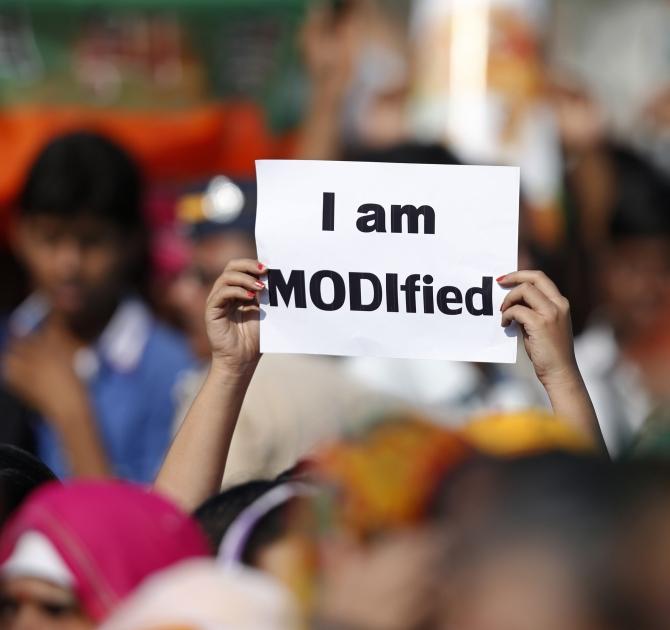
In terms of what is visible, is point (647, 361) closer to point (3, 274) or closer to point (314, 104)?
point (314, 104)

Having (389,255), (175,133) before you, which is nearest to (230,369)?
(389,255)

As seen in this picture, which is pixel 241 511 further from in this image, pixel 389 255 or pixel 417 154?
pixel 417 154

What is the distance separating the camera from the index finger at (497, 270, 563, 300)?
245 cm

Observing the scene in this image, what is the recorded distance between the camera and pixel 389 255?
2.48 meters

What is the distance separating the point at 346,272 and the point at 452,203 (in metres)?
0.22

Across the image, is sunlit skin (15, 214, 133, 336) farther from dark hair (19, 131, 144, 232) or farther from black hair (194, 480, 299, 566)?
black hair (194, 480, 299, 566)

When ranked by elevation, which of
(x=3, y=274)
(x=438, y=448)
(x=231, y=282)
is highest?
(x=438, y=448)

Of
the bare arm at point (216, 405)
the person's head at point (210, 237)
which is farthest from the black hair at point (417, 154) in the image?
the bare arm at point (216, 405)

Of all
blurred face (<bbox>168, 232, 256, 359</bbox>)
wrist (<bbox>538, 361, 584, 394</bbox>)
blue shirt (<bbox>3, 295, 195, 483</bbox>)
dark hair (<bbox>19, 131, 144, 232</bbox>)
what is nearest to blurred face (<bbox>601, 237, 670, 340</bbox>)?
blurred face (<bbox>168, 232, 256, 359</bbox>)

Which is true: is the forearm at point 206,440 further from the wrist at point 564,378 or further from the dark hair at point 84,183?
the dark hair at point 84,183

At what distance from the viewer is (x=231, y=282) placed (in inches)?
101

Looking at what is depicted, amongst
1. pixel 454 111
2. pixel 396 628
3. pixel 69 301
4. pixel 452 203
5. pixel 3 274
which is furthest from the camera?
pixel 3 274

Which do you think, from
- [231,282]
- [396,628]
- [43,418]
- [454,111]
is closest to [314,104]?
[454,111]

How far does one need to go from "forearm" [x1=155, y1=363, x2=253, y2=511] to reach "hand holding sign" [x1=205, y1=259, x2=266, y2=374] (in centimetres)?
2
